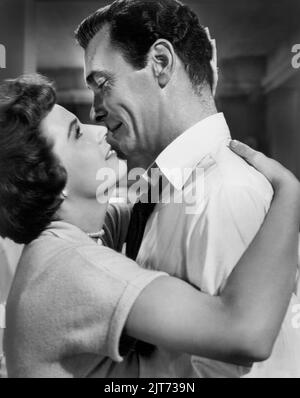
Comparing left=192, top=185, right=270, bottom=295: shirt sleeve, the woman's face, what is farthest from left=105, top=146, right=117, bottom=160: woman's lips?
left=192, top=185, right=270, bottom=295: shirt sleeve

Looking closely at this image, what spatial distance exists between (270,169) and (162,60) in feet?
0.76

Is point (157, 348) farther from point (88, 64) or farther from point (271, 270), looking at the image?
point (88, 64)

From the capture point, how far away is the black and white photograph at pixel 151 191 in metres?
0.59

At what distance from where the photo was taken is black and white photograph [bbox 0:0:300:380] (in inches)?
23.3

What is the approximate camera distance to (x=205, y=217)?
2.07 feet

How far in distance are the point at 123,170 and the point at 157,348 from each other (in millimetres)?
298

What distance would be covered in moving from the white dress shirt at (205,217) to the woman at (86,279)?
0.9 inches

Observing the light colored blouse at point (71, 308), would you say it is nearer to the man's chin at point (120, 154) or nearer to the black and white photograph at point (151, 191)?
the black and white photograph at point (151, 191)

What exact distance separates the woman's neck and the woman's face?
0.01 metres

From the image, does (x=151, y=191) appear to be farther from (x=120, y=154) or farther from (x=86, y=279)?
(x=86, y=279)

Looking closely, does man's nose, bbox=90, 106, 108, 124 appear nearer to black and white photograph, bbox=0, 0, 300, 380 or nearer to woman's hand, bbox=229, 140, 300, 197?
black and white photograph, bbox=0, 0, 300, 380

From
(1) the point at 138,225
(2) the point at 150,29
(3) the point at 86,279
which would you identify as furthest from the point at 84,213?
(2) the point at 150,29

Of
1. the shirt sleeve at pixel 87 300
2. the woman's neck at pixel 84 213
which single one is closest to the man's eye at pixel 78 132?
the woman's neck at pixel 84 213

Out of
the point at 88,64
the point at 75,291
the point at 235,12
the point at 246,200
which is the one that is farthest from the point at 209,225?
the point at 235,12
